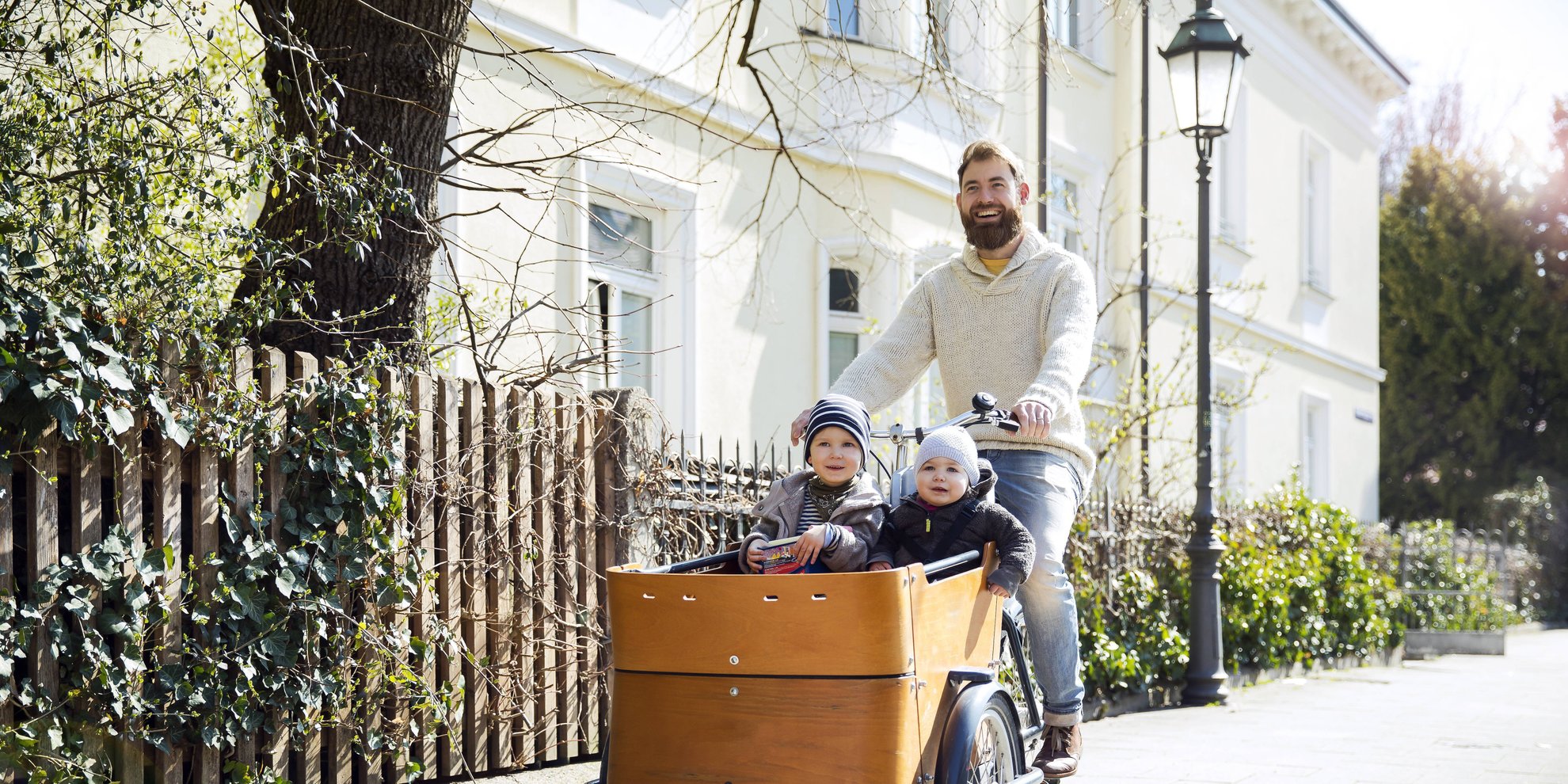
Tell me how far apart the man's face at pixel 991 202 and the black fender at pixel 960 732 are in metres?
1.57

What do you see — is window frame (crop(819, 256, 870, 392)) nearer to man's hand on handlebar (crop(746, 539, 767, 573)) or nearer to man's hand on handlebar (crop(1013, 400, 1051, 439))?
man's hand on handlebar (crop(1013, 400, 1051, 439))

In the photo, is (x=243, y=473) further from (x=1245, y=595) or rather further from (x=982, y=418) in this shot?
(x=1245, y=595)

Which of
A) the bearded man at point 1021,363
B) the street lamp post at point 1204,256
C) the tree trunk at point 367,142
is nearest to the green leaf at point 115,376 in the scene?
the tree trunk at point 367,142

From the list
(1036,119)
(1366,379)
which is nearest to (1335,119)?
(1366,379)

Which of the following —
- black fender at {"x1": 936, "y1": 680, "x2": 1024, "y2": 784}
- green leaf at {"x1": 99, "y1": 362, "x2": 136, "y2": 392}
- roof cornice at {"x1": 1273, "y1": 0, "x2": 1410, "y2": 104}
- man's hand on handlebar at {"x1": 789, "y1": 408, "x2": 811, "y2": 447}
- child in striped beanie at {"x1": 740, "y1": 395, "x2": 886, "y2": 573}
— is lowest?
black fender at {"x1": 936, "y1": 680, "x2": 1024, "y2": 784}

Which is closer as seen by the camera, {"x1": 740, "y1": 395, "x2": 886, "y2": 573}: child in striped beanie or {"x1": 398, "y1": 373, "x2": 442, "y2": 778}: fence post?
{"x1": 740, "y1": 395, "x2": 886, "y2": 573}: child in striped beanie

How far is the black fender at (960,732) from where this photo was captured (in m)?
3.57

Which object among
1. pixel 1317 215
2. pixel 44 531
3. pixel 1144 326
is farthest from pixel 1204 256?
pixel 1317 215

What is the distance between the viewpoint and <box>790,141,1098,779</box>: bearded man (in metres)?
4.50

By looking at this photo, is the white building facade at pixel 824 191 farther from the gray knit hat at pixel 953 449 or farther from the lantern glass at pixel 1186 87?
the gray knit hat at pixel 953 449

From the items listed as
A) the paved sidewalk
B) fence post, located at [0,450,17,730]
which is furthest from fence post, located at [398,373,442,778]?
fence post, located at [0,450,17,730]

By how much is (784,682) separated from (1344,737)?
205 inches

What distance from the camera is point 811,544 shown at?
3783 millimetres

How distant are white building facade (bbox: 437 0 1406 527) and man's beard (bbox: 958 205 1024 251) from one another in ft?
4.29
